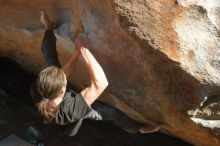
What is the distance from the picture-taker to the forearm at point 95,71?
294 cm

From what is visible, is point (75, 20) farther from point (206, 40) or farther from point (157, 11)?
point (206, 40)

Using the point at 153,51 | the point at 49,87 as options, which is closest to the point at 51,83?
the point at 49,87

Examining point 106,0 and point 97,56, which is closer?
point 106,0

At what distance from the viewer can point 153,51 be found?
2.85m

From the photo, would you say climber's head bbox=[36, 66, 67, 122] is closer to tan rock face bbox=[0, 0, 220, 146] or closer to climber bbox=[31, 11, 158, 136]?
climber bbox=[31, 11, 158, 136]

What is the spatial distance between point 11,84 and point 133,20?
185 centimetres

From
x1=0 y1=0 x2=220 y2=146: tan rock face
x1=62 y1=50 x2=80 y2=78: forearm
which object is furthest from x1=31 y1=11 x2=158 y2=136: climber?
x1=0 y1=0 x2=220 y2=146: tan rock face

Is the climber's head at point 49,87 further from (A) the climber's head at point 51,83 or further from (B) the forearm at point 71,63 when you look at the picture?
(B) the forearm at point 71,63

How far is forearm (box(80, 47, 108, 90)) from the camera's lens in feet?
9.63

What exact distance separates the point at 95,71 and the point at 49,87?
0.26m

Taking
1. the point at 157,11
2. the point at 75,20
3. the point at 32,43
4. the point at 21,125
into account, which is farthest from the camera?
the point at 21,125

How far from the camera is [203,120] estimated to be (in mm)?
3109

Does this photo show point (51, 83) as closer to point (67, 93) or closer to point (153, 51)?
point (67, 93)

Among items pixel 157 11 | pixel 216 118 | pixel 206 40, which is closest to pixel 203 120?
pixel 216 118
